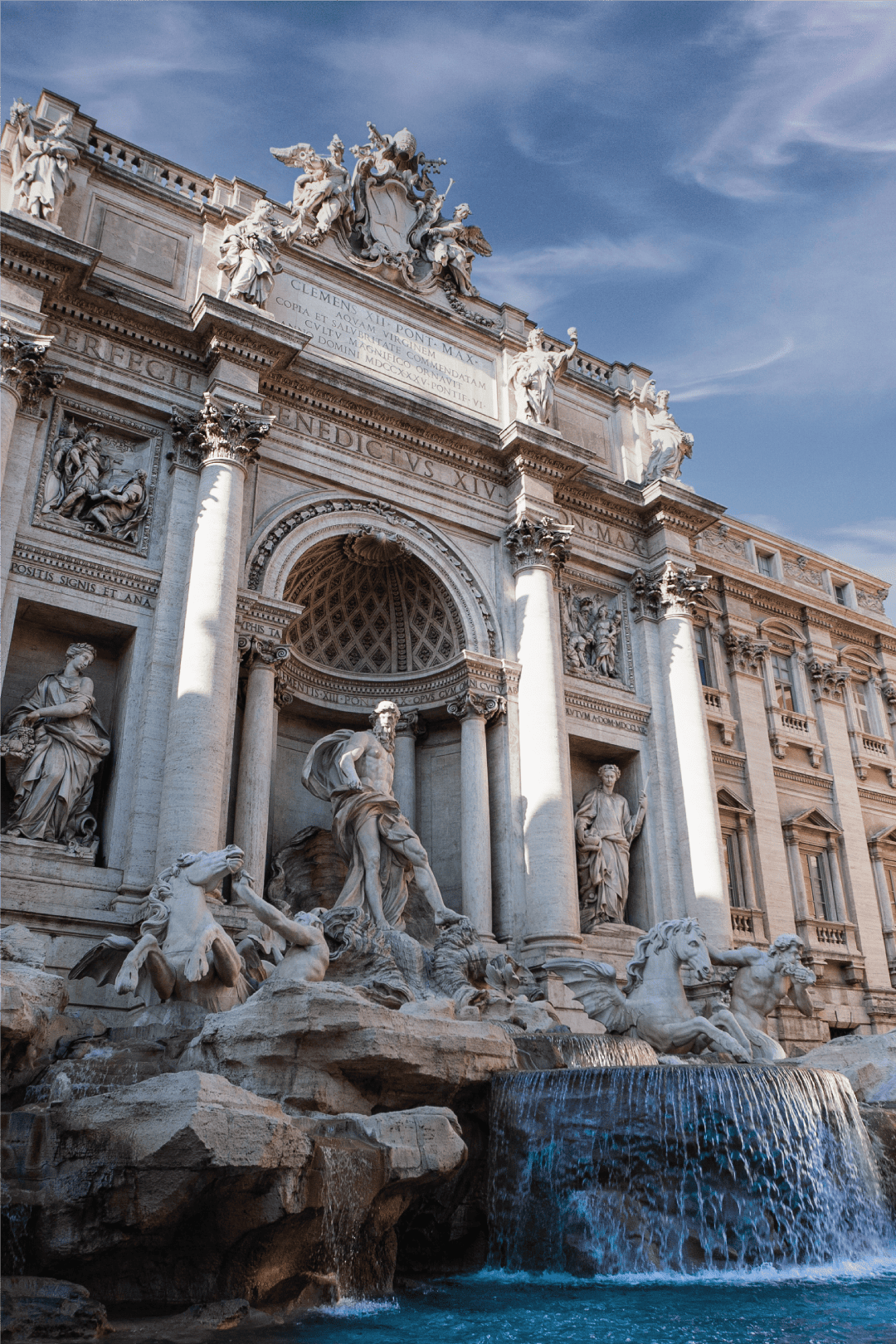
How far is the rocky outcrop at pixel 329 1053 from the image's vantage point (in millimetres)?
8516

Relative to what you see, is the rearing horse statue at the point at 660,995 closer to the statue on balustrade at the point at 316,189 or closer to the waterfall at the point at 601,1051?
the waterfall at the point at 601,1051

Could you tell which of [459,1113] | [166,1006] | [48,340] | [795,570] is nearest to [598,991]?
[459,1113]

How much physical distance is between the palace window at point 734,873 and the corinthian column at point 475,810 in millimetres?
6425

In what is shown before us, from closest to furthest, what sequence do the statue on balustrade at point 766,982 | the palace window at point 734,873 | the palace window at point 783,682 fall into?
the statue on balustrade at point 766,982, the palace window at point 734,873, the palace window at point 783,682

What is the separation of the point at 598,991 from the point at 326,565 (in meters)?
8.53

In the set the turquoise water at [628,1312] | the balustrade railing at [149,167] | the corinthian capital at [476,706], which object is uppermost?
the balustrade railing at [149,167]

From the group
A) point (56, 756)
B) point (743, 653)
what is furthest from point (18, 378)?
point (743, 653)

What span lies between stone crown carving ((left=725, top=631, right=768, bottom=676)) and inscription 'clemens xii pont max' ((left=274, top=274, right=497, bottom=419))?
758 cm

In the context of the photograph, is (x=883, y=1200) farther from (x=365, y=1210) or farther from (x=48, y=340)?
(x=48, y=340)

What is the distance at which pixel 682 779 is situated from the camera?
18766 mm

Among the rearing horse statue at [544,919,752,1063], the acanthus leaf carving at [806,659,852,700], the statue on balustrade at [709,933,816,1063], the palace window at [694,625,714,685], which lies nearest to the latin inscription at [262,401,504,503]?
the palace window at [694,625,714,685]

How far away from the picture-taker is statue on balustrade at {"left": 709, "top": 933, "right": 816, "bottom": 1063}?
42.1 feet

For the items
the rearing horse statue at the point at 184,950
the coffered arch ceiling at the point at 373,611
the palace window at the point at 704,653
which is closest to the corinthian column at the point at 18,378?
the coffered arch ceiling at the point at 373,611

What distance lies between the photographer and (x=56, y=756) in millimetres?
13773
